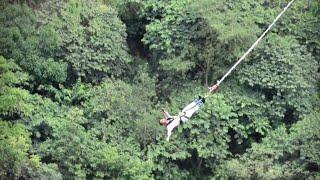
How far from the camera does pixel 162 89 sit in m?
9.55

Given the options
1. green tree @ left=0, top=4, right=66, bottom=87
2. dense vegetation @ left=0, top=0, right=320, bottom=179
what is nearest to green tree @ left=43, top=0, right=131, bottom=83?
dense vegetation @ left=0, top=0, right=320, bottom=179

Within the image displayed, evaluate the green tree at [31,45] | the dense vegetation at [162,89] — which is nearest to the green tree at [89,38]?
the dense vegetation at [162,89]

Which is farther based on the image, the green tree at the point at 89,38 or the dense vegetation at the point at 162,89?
the green tree at the point at 89,38

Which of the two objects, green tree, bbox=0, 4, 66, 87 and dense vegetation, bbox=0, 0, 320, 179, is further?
green tree, bbox=0, 4, 66, 87

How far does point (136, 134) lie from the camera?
8555 millimetres

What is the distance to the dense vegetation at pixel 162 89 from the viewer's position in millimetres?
8000

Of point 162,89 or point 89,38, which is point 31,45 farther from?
point 162,89

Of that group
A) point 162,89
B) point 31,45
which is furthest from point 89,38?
point 162,89

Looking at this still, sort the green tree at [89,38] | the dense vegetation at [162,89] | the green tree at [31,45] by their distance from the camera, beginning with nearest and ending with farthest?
the dense vegetation at [162,89] < the green tree at [31,45] < the green tree at [89,38]

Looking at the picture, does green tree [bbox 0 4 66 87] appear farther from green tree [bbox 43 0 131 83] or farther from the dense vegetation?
green tree [bbox 43 0 131 83]

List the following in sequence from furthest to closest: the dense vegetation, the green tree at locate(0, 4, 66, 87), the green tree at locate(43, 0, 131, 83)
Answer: the green tree at locate(43, 0, 131, 83), the green tree at locate(0, 4, 66, 87), the dense vegetation

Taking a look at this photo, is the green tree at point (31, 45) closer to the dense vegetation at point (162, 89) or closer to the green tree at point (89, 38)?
the dense vegetation at point (162, 89)

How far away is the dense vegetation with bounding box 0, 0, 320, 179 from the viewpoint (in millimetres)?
8000

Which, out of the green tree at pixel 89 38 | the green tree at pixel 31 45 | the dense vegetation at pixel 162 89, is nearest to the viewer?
the dense vegetation at pixel 162 89
